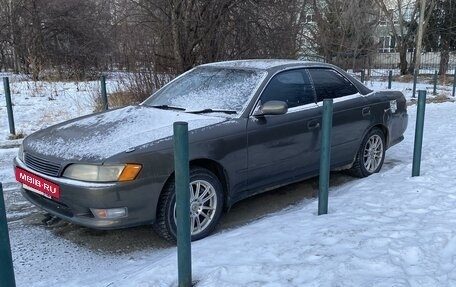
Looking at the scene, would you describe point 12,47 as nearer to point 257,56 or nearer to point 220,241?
point 257,56

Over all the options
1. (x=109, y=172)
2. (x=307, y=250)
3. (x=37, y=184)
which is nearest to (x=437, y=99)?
(x=307, y=250)

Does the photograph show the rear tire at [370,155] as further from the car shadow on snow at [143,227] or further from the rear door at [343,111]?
the car shadow on snow at [143,227]

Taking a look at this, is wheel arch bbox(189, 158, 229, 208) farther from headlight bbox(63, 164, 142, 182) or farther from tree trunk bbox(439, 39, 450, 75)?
tree trunk bbox(439, 39, 450, 75)

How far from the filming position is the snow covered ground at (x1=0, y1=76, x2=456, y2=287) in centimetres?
308

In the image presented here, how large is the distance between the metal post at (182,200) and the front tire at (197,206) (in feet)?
3.31

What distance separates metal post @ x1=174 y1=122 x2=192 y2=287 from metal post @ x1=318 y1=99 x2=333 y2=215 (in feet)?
5.88

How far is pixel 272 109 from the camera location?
4598 mm

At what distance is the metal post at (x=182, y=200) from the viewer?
2.86 m

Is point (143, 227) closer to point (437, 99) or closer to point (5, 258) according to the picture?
point (5, 258)

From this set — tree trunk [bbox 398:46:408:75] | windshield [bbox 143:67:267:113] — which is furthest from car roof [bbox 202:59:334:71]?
tree trunk [bbox 398:46:408:75]

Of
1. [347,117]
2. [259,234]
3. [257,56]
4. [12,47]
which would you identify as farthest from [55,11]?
[259,234]

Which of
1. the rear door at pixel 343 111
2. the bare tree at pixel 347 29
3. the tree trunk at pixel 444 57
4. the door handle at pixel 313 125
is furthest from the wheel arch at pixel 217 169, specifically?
the tree trunk at pixel 444 57

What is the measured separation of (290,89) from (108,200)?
95.4 inches

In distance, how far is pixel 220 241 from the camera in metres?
3.89
